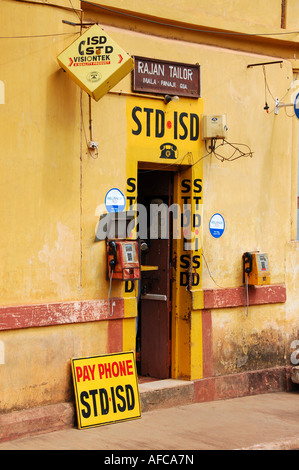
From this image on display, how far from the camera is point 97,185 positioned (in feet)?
27.4

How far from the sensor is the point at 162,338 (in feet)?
30.8

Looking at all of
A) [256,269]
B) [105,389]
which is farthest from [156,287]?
[105,389]

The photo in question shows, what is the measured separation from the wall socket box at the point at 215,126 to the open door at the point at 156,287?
0.71 meters

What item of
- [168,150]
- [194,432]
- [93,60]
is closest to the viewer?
[93,60]

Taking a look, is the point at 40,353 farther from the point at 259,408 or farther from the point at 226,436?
the point at 259,408

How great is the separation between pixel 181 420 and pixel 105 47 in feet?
13.6

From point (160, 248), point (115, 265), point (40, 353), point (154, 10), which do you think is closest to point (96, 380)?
point (40, 353)

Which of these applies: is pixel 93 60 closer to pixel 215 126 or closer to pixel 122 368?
pixel 215 126

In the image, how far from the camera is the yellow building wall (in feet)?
25.1

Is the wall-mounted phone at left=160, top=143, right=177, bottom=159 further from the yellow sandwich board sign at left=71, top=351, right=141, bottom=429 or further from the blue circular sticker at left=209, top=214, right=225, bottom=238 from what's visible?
the yellow sandwich board sign at left=71, top=351, right=141, bottom=429

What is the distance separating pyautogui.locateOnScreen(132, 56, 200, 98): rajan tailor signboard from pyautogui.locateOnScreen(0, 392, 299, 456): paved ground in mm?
3790

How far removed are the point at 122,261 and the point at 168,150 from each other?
1630 millimetres

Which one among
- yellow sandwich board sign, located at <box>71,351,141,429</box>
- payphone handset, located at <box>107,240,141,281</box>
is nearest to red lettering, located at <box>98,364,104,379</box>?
yellow sandwich board sign, located at <box>71,351,141,429</box>

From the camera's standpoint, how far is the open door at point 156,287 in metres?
9.36
